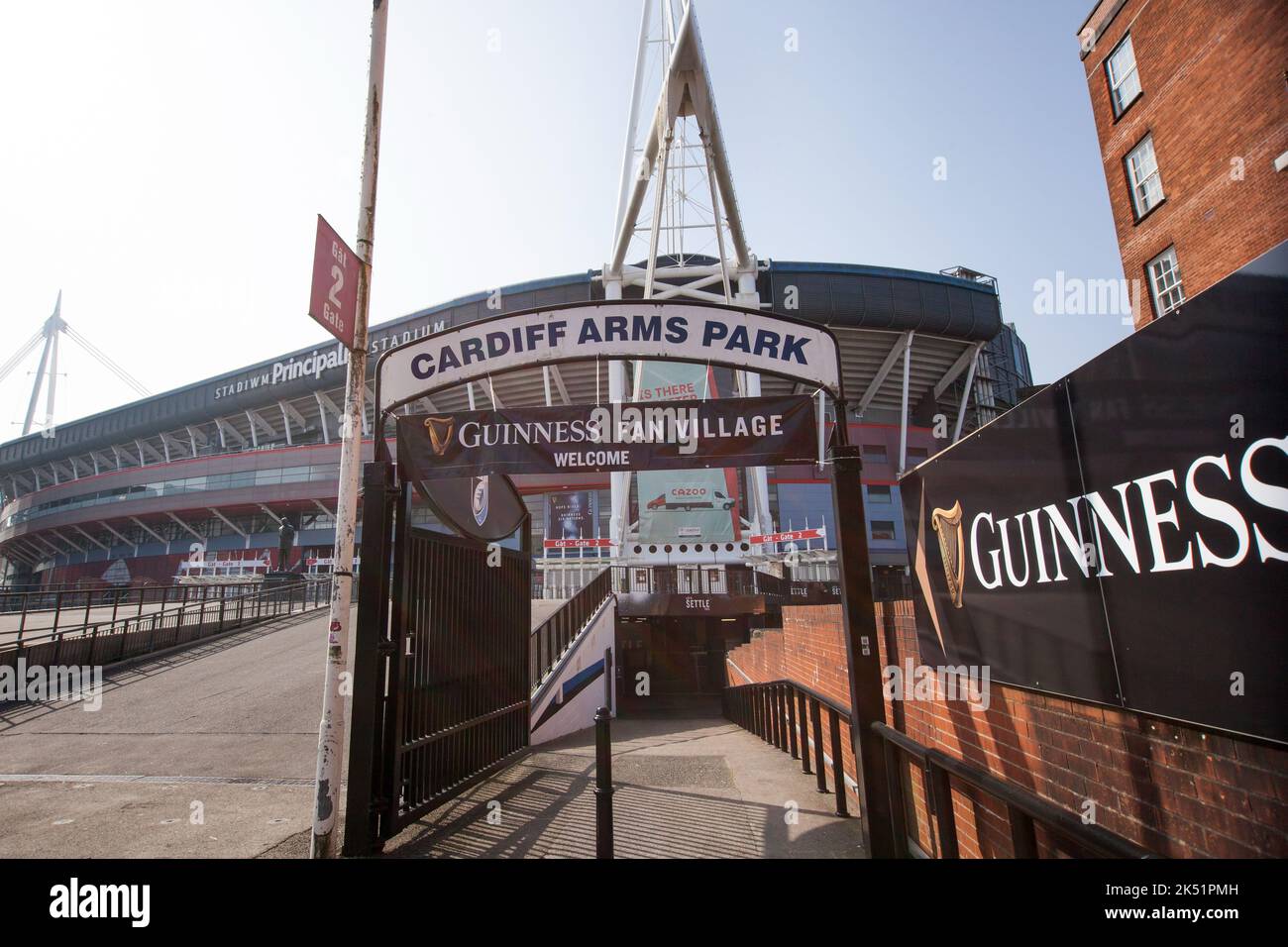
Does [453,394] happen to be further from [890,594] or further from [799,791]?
[799,791]

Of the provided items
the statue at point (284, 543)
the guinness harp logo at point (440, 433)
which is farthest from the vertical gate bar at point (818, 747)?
the statue at point (284, 543)

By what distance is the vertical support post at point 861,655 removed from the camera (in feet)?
13.1

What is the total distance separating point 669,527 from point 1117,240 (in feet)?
51.9

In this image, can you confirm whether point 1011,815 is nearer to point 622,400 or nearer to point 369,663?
point 369,663

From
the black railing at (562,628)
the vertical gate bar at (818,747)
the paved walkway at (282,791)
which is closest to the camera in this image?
the paved walkway at (282,791)

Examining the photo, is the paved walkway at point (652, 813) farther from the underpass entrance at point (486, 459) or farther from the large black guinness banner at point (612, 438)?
the large black guinness banner at point (612, 438)

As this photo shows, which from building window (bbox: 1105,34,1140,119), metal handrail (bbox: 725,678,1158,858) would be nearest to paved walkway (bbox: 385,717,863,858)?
metal handrail (bbox: 725,678,1158,858)

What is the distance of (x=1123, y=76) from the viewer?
1748cm

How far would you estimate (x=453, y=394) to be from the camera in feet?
132

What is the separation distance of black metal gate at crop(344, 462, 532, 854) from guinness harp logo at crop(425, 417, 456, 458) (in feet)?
1.39

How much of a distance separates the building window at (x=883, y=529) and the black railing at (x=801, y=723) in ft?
104

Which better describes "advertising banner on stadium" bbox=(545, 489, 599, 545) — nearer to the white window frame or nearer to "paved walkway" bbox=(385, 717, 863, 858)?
the white window frame

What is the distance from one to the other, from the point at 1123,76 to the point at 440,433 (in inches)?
872

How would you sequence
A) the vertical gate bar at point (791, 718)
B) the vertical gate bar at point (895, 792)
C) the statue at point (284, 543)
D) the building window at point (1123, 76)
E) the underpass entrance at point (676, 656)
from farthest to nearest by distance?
the statue at point (284, 543) < the underpass entrance at point (676, 656) < the building window at point (1123, 76) < the vertical gate bar at point (791, 718) < the vertical gate bar at point (895, 792)
